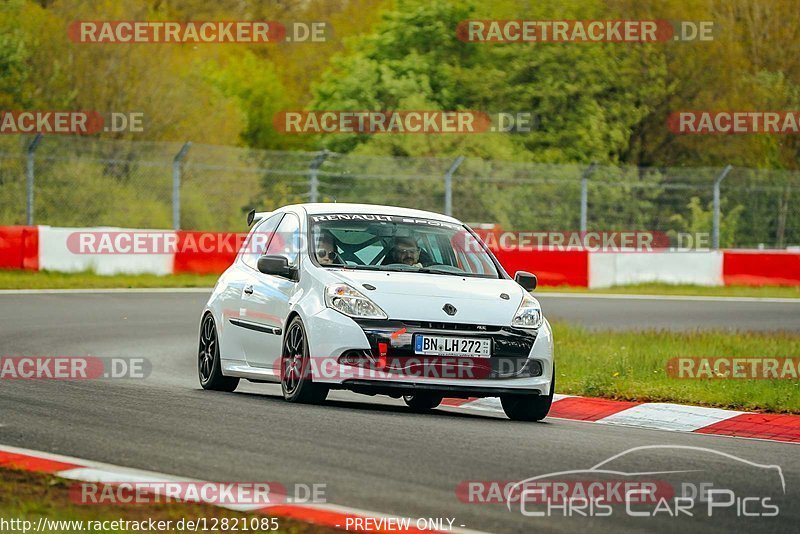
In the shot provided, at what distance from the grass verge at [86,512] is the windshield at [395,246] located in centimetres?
450

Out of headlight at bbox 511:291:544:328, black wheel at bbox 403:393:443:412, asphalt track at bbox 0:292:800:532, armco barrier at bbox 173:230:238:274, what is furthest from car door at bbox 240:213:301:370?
armco barrier at bbox 173:230:238:274

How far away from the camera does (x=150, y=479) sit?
680 cm

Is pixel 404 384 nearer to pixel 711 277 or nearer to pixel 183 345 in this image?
pixel 183 345

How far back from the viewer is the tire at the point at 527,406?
1040 centimetres

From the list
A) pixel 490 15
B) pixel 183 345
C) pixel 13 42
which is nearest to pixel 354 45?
pixel 490 15

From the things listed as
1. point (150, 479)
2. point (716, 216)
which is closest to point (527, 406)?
point (150, 479)

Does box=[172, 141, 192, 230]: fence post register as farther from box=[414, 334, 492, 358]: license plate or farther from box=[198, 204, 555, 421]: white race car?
box=[414, 334, 492, 358]: license plate

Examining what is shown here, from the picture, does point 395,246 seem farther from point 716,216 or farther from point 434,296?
point 716,216

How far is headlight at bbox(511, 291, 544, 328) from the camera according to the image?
10.3 meters

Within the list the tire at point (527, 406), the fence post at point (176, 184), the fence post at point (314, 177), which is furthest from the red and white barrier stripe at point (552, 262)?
the tire at point (527, 406)

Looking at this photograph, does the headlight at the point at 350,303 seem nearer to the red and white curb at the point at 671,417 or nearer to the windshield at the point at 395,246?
the windshield at the point at 395,246

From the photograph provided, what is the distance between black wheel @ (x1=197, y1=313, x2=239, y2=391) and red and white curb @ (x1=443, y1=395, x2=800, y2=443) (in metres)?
1.73

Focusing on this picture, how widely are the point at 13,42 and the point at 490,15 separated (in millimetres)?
18271

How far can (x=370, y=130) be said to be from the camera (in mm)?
45188
